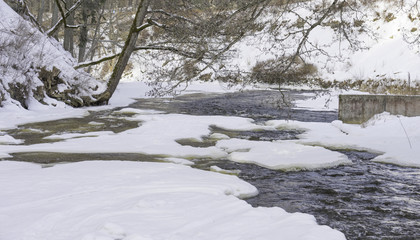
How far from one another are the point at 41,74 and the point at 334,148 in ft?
28.6

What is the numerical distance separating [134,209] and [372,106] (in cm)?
835

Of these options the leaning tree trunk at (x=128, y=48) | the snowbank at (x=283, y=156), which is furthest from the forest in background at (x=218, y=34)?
the snowbank at (x=283, y=156)

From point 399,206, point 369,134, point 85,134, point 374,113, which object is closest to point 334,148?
point 369,134

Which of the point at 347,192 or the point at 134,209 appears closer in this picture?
the point at 134,209

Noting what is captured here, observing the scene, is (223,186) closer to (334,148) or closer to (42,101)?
(334,148)

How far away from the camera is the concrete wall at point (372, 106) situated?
9.87m

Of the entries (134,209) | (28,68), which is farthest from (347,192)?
(28,68)

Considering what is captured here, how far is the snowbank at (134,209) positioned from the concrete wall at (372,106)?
666cm

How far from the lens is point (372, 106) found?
10109mm

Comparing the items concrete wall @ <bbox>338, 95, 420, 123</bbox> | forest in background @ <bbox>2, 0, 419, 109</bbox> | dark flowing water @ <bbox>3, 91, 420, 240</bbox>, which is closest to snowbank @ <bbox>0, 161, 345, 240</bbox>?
dark flowing water @ <bbox>3, 91, 420, 240</bbox>

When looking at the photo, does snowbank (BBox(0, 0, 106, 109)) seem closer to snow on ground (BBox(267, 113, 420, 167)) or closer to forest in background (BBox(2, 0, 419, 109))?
forest in background (BBox(2, 0, 419, 109))

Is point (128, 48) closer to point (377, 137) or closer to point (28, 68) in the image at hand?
point (28, 68)

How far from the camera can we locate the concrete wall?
987cm

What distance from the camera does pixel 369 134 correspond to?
8.09 m
